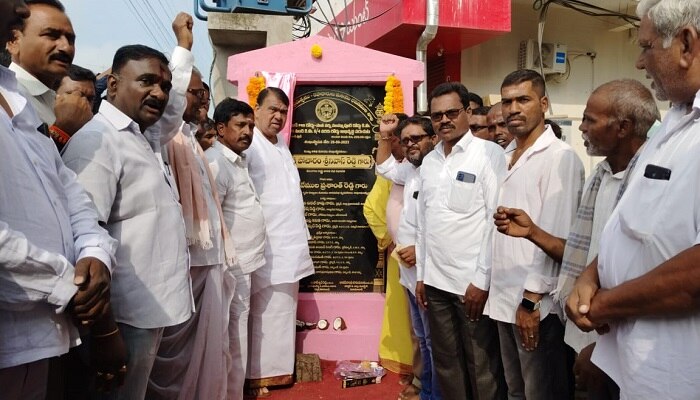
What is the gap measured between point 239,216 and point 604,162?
230cm

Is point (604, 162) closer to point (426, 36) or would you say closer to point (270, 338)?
point (270, 338)

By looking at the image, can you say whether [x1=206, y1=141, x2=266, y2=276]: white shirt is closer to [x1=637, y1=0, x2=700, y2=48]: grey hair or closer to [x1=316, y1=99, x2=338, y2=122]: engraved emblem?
[x1=316, y1=99, x2=338, y2=122]: engraved emblem

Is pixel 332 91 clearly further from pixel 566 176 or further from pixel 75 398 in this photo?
pixel 75 398

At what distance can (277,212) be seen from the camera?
4215 mm

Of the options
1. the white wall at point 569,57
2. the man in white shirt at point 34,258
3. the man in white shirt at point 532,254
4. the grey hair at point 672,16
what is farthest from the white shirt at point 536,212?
the white wall at point 569,57

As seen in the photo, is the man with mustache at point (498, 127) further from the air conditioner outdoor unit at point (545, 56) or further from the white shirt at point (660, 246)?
the air conditioner outdoor unit at point (545, 56)

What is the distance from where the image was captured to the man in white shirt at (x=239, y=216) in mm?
3752

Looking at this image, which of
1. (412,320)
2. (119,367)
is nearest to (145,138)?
(119,367)

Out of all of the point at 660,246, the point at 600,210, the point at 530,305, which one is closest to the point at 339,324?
the point at 530,305

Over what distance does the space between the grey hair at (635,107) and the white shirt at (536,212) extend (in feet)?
1.27

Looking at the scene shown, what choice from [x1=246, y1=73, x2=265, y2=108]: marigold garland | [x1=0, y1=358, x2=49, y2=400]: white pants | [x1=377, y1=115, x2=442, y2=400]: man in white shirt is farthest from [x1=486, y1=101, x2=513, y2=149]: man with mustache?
[x1=0, y1=358, x2=49, y2=400]: white pants

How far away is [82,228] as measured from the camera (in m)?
1.81

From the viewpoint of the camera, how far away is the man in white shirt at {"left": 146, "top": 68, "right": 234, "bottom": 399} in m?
2.92

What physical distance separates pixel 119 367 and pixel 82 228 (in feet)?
1.77
